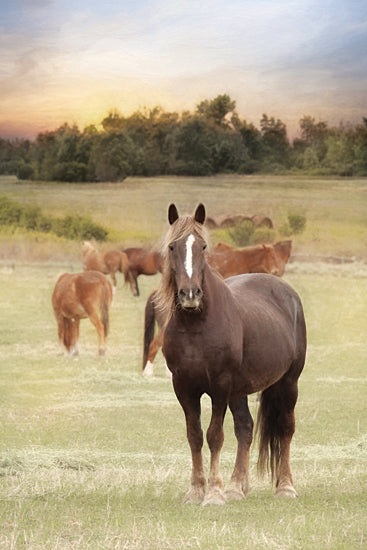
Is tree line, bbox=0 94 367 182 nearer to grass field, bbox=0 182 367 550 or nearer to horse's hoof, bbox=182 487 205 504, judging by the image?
grass field, bbox=0 182 367 550

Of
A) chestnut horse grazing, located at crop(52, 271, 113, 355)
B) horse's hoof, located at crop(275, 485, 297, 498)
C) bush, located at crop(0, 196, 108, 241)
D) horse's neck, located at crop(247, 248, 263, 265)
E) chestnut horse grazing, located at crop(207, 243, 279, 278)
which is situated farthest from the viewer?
bush, located at crop(0, 196, 108, 241)

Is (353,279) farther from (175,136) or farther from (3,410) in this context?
(3,410)

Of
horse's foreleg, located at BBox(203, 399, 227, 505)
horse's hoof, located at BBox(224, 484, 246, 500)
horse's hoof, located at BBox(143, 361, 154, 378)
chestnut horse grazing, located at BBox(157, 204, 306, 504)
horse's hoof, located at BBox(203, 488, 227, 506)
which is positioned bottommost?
horse's hoof, located at BBox(143, 361, 154, 378)

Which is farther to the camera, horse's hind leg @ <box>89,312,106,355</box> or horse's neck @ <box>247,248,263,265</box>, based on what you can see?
horse's neck @ <box>247,248,263,265</box>

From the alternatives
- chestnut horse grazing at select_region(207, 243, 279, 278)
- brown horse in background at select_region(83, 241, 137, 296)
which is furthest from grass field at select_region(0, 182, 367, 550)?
brown horse in background at select_region(83, 241, 137, 296)

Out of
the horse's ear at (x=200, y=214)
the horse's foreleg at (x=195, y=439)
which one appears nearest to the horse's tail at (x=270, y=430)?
the horse's foreleg at (x=195, y=439)

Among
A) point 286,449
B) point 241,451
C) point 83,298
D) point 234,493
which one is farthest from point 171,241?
point 83,298

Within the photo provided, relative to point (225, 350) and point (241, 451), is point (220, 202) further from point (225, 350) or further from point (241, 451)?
point (225, 350)

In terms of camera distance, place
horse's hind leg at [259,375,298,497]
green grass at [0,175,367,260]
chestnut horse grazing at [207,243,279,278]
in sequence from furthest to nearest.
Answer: green grass at [0,175,367,260] → chestnut horse grazing at [207,243,279,278] → horse's hind leg at [259,375,298,497]

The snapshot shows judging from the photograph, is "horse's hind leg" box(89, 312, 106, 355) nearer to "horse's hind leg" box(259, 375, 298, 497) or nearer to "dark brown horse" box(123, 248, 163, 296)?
"horse's hind leg" box(259, 375, 298, 497)

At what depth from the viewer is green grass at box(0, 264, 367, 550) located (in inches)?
183

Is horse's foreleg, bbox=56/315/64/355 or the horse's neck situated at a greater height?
the horse's neck

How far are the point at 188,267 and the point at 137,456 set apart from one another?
3390 millimetres

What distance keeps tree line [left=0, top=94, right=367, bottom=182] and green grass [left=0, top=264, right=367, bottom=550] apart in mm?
21737
